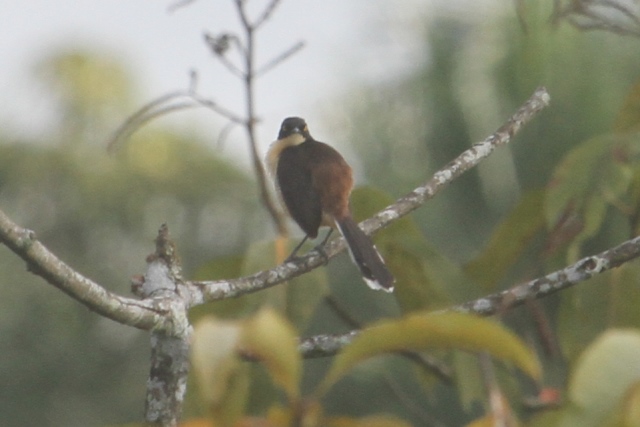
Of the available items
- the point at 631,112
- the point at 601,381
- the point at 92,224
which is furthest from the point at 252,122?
the point at 92,224

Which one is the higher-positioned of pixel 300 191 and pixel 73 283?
pixel 300 191

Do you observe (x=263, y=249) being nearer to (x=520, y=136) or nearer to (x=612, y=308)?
(x=612, y=308)

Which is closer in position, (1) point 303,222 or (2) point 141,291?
(2) point 141,291

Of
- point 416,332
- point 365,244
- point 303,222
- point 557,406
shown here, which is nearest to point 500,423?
point 416,332

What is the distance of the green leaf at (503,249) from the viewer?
3.30 metres

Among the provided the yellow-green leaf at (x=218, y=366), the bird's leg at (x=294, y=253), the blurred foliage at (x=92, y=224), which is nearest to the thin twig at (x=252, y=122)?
Result: the bird's leg at (x=294, y=253)

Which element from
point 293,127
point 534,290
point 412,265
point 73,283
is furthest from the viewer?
point 293,127

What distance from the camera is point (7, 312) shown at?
1327 cm

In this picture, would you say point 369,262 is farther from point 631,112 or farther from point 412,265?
point 631,112

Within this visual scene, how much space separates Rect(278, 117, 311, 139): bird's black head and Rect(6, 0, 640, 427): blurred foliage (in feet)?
3.20

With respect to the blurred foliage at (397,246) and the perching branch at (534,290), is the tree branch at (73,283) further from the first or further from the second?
the perching branch at (534,290)

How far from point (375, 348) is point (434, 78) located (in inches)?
331

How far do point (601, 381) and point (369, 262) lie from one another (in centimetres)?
228

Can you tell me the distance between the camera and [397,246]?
133 inches
